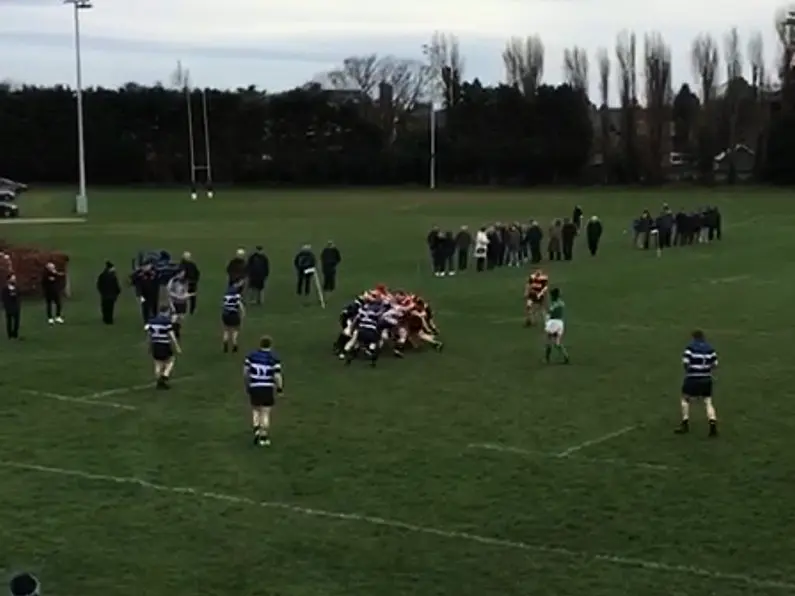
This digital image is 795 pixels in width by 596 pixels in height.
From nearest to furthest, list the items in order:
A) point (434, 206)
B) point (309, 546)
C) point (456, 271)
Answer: point (309, 546) → point (456, 271) → point (434, 206)

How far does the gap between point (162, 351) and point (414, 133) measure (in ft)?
304

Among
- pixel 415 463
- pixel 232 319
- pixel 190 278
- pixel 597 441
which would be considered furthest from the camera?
pixel 190 278

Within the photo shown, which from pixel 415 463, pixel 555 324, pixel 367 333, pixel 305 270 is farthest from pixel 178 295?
pixel 415 463

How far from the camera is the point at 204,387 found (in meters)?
23.1

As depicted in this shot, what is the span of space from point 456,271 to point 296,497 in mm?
28475

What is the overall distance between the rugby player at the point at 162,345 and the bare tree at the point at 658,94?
89573 mm

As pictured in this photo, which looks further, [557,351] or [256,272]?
[256,272]

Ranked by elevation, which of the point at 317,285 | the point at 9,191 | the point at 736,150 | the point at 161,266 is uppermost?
the point at 736,150

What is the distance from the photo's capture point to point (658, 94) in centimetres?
11425

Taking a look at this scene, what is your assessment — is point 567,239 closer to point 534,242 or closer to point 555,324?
point 534,242

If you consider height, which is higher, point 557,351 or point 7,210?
point 7,210

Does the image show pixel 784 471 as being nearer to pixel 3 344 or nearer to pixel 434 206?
pixel 3 344

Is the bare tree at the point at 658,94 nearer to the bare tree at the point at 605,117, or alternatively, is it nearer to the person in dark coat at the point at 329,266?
the bare tree at the point at 605,117

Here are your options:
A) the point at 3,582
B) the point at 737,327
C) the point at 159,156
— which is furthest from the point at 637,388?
the point at 159,156
